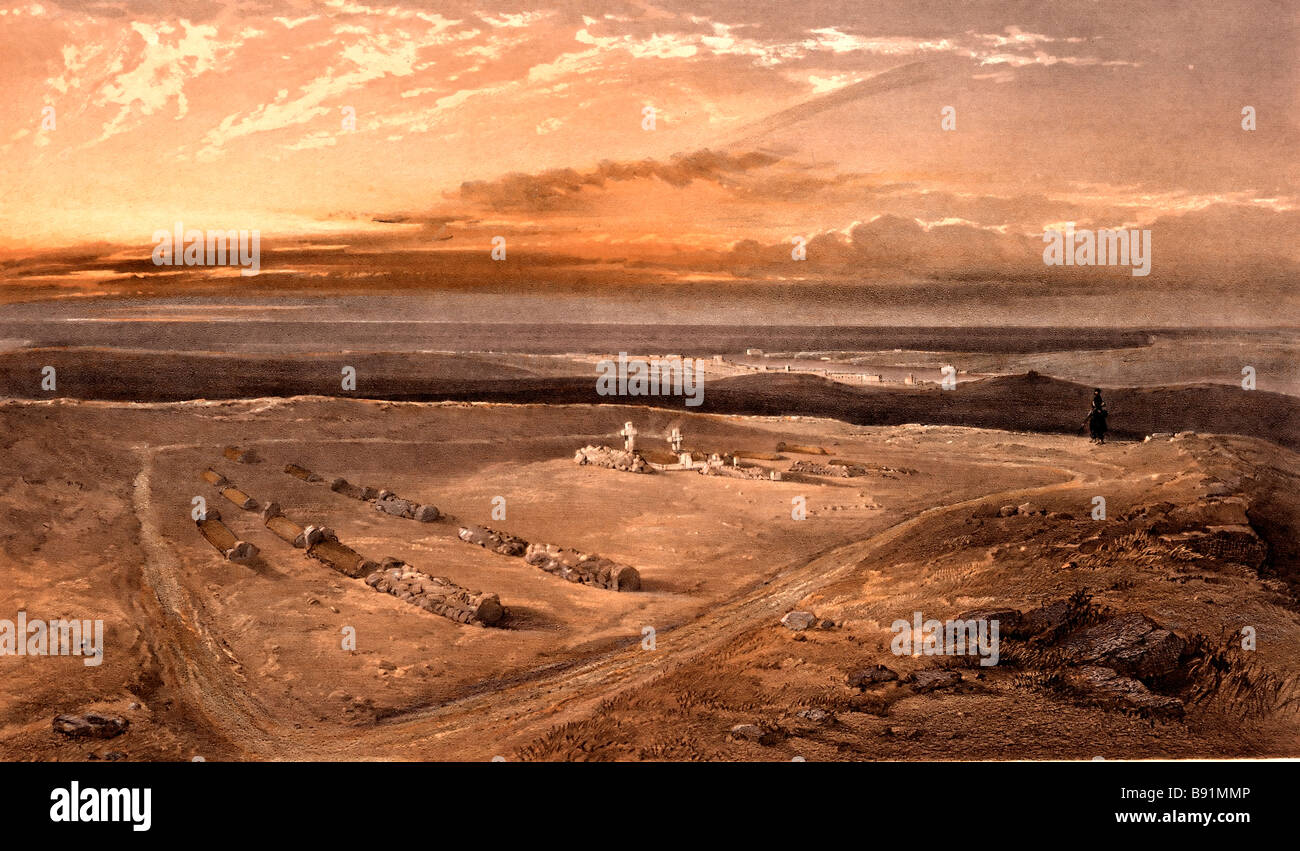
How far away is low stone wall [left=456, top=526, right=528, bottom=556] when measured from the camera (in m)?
7.57

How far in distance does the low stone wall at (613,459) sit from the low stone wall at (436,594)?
1.77 m

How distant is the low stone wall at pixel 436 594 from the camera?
6.82m

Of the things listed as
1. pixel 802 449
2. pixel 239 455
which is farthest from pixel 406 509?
pixel 802 449

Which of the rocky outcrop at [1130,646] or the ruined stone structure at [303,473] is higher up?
the ruined stone structure at [303,473]

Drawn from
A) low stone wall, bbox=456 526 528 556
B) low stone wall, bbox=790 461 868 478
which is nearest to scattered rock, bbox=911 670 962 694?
low stone wall, bbox=790 461 868 478

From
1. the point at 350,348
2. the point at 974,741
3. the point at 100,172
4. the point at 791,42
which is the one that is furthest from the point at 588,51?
the point at 974,741

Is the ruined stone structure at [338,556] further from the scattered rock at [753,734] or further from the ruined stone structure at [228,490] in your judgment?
the scattered rock at [753,734]

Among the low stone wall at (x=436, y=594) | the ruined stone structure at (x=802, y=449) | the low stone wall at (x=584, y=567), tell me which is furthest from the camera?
the ruined stone structure at (x=802, y=449)

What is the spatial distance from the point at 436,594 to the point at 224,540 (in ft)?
6.30

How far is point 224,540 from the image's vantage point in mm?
7492

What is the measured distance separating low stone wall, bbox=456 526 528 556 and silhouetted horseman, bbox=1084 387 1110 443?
198 inches

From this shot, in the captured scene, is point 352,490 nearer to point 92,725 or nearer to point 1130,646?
A: point 92,725

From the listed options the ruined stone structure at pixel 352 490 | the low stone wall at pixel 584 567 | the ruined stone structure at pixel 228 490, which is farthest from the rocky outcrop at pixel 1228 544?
the ruined stone structure at pixel 228 490

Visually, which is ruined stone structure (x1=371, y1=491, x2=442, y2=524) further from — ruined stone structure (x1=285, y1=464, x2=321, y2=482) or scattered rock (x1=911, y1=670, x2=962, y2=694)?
scattered rock (x1=911, y1=670, x2=962, y2=694)
